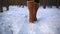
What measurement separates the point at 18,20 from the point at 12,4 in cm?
161

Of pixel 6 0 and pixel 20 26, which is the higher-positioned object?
pixel 6 0

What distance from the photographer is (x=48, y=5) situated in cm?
436

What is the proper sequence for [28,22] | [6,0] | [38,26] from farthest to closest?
[6,0], [28,22], [38,26]

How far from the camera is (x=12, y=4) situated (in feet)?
14.6

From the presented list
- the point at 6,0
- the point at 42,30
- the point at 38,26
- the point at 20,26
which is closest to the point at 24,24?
the point at 20,26

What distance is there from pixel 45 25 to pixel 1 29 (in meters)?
0.83

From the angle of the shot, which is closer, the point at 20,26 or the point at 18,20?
the point at 20,26

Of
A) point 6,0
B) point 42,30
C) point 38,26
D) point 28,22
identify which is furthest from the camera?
point 6,0

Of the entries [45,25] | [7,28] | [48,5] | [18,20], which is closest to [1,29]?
[7,28]

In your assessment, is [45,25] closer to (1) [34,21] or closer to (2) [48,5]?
(1) [34,21]

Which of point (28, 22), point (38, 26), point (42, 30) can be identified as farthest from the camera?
point (28, 22)

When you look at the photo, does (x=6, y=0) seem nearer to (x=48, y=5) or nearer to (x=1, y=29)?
(x=48, y=5)

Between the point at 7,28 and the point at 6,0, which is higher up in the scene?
the point at 6,0

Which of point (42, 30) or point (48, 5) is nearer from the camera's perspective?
point (42, 30)
